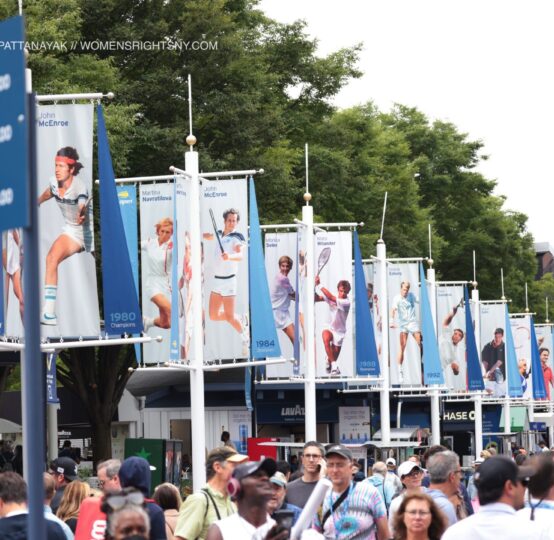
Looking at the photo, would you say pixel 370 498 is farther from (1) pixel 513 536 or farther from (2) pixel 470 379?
(2) pixel 470 379

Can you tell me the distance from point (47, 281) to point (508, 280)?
6570 centimetres

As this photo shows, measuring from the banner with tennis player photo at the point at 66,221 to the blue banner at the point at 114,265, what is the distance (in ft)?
2.16

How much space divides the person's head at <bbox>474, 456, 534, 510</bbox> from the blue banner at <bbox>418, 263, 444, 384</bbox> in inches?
1391

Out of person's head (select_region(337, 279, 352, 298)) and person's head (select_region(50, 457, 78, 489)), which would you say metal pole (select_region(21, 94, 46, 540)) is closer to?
person's head (select_region(50, 457, 78, 489))

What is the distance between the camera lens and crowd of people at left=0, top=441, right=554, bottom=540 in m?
7.29

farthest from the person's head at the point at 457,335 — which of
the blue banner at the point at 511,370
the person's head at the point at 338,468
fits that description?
the person's head at the point at 338,468

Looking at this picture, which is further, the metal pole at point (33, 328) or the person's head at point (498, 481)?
the person's head at point (498, 481)

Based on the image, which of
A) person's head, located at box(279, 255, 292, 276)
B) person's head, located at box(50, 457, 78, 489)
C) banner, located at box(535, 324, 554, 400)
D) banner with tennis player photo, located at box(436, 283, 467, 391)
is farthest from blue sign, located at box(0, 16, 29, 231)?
banner, located at box(535, 324, 554, 400)

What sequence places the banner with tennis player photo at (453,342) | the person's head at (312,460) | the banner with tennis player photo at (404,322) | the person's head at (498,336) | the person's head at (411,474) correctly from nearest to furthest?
the person's head at (312,460) < the person's head at (411,474) < the banner with tennis player photo at (404,322) < the banner with tennis player photo at (453,342) < the person's head at (498,336)

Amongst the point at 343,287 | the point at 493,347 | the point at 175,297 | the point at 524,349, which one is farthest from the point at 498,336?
the point at 175,297

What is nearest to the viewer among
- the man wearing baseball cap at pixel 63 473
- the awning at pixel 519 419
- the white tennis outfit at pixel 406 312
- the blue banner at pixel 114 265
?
the man wearing baseball cap at pixel 63 473

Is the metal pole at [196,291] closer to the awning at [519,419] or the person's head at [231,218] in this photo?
the person's head at [231,218]

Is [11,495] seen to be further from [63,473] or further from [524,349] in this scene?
[524,349]

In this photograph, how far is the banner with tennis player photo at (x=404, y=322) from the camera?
140ft
